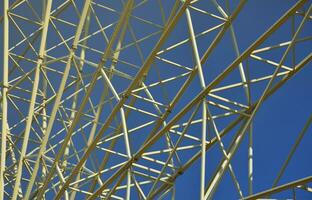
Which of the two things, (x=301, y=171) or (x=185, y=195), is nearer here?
(x=301, y=171)

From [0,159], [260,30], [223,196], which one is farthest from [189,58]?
[0,159]

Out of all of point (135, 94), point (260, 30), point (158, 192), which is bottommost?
point (158, 192)

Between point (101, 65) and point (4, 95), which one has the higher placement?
point (4, 95)

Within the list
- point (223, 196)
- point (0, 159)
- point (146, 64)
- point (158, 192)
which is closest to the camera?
point (146, 64)

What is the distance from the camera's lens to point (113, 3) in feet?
149

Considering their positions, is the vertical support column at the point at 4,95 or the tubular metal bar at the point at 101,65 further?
the vertical support column at the point at 4,95

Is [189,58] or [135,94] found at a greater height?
[189,58]

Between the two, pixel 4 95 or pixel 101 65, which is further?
pixel 4 95

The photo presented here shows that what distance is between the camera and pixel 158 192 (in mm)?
27797

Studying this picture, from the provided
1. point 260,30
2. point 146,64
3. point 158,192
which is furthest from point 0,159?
point 260,30

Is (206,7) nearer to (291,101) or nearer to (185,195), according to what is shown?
(291,101)

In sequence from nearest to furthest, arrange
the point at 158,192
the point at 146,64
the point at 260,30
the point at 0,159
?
the point at 146,64
the point at 158,192
the point at 0,159
the point at 260,30

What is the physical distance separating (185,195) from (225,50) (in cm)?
942

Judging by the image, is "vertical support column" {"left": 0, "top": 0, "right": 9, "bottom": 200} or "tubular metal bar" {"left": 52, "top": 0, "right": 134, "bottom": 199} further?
"vertical support column" {"left": 0, "top": 0, "right": 9, "bottom": 200}
